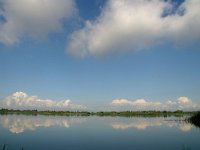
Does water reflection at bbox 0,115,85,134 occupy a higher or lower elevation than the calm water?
higher

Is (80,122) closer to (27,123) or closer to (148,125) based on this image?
(27,123)

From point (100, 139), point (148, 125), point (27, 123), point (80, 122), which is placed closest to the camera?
point (100, 139)

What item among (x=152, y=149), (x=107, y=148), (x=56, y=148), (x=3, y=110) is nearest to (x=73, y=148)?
(x=56, y=148)

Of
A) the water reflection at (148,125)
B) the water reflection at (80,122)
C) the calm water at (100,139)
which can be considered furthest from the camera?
the water reflection at (148,125)

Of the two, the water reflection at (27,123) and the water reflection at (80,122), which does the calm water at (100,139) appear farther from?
the water reflection at (80,122)

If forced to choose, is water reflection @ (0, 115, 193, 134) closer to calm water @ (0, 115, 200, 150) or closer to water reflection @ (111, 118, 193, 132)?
water reflection @ (111, 118, 193, 132)

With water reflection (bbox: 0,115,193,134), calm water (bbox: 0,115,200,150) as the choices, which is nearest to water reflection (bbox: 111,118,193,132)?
water reflection (bbox: 0,115,193,134)

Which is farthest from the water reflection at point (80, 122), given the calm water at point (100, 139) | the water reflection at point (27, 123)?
the calm water at point (100, 139)

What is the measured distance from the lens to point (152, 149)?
22.2 metres

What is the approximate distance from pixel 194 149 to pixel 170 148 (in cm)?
191

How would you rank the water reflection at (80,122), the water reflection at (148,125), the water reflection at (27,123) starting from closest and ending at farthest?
the water reflection at (27,123), the water reflection at (80,122), the water reflection at (148,125)

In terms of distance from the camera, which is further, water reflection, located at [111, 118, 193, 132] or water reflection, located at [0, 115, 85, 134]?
water reflection, located at [111, 118, 193, 132]

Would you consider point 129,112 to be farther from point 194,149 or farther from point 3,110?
point 194,149

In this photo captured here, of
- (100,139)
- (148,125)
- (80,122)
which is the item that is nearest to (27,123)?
(80,122)
